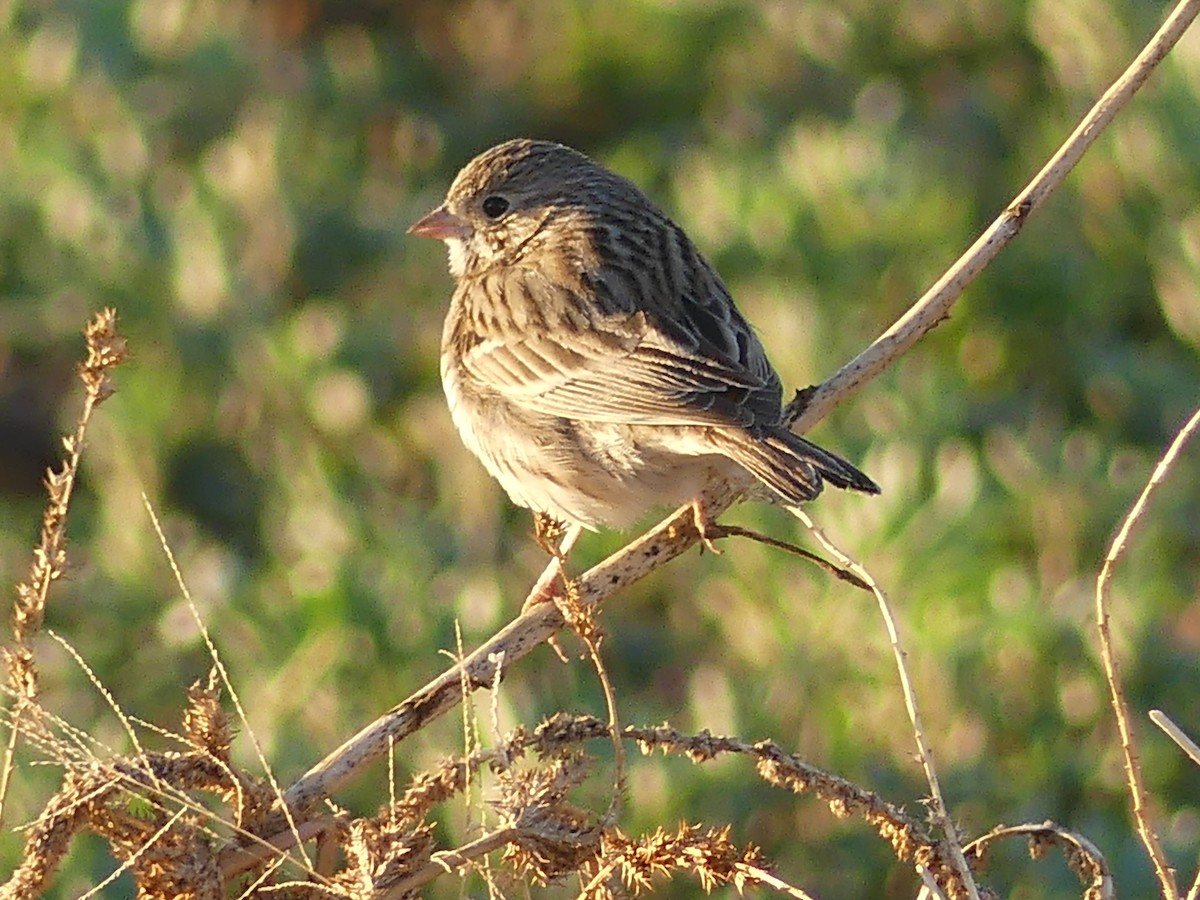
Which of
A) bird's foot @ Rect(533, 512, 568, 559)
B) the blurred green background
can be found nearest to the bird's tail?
bird's foot @ Rect(533, 512, 568, 559)

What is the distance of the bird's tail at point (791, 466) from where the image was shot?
406 centimetres

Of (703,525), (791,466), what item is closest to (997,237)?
(791,466)

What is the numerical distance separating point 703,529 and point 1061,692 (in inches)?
99.7

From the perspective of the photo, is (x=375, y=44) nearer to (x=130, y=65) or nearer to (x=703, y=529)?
(x=130, y=65)

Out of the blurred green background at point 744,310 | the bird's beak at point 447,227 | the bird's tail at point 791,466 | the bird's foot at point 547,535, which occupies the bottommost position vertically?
the blurred green background at point 744,310

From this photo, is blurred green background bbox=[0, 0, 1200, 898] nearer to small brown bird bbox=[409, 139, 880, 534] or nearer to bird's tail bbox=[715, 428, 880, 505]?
small brown bird bbox=[409, 139, 880, 534]

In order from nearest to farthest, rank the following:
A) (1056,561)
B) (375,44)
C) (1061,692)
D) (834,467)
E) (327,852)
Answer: (327,852) < (834,467) < (1061,692) < (1056,561) < (375,44)

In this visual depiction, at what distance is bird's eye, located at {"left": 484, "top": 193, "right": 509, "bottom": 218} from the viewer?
5.77m

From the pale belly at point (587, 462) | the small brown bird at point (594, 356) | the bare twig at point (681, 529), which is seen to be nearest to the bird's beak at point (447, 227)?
the small brown bird at point (594, 356)

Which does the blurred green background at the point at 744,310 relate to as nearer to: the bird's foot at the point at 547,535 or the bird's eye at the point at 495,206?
the bird's eye at the point at 495,206

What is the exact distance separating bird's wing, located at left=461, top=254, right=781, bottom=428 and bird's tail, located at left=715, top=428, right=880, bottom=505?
0.09m

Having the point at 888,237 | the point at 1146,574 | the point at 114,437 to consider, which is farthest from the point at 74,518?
the point at 1146,574

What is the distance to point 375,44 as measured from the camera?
1048 centimetres

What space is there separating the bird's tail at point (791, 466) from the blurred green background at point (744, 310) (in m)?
1.16
